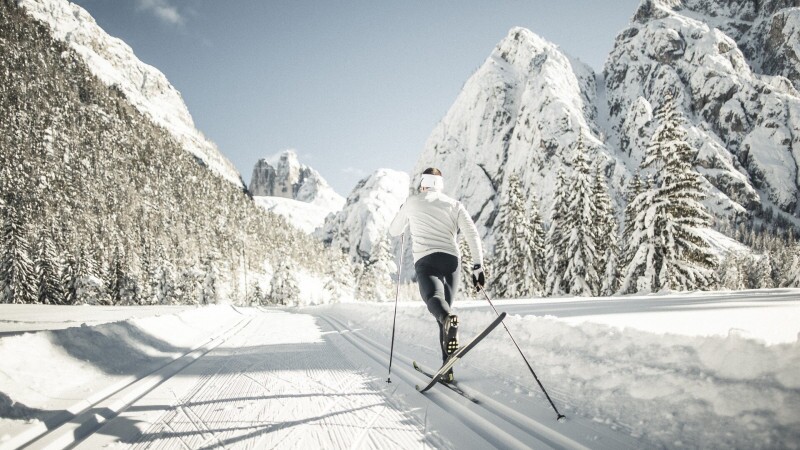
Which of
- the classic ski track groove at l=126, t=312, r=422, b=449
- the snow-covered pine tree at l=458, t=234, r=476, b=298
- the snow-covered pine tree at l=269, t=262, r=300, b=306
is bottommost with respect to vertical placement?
the snow-covered pine tree at l=269, t=262, r=300, b=306

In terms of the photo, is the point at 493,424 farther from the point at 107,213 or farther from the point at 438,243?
the point at 107,213

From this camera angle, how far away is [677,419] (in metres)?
2.33

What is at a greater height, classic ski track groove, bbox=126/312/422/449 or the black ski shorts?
the black ski shorts

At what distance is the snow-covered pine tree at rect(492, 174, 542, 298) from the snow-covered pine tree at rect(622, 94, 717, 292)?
11399mm

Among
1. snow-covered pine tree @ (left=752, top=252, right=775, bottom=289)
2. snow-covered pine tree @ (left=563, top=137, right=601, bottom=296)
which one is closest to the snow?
snow-covered pine tree @ (left=563, top=137, right=601, bottom=296)

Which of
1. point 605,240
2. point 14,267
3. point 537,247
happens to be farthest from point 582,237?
point 14,267

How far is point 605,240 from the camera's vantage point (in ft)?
96.0

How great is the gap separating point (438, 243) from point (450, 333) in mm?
1037

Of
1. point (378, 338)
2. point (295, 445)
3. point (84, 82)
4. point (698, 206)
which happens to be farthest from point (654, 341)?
point (84, 82)

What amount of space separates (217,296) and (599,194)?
176ft

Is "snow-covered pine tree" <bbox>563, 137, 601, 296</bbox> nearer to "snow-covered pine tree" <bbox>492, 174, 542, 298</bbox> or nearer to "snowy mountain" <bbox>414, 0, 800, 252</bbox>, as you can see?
"snow-covered pine tree" <bbox>492, 174, 542, 298</bbox>

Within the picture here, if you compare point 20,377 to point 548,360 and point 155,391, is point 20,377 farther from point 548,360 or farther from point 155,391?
point 548,360

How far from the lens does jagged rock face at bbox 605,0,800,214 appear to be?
433 ft

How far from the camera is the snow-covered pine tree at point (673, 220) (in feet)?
65.9
